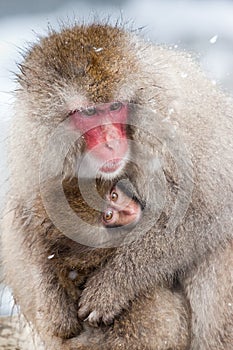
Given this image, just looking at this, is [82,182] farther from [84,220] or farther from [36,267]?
[36,267]

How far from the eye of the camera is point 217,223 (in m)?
3.89

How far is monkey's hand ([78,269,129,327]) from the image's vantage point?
381 cm

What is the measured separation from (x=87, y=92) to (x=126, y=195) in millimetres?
523

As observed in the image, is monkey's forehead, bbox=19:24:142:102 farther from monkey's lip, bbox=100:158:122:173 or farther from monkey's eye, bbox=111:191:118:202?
monkey's eye, bbox=111:191:118:202

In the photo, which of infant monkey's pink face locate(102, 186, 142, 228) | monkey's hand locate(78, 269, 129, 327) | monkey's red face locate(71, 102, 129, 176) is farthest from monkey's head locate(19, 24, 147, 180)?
monkey's hand locate(78, 269, 129, 327)

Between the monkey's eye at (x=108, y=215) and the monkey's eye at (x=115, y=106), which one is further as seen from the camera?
the monkey's eye at (x=115, y=106)

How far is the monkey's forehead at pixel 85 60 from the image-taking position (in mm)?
3887

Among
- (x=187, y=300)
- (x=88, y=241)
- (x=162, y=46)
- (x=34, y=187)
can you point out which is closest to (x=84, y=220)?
(x=88, y=241)

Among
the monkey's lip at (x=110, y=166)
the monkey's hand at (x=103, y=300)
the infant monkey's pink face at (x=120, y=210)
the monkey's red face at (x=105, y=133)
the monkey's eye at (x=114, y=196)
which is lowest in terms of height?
the monkey's hand at (x=103, y=300)

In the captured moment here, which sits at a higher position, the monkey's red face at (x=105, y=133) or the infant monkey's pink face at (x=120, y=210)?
the monkey's red face at (x=105, y=133)

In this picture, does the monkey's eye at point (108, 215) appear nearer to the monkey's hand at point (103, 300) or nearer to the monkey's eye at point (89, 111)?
the monkey's hand at point (103, 300)

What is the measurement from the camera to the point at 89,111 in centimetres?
392

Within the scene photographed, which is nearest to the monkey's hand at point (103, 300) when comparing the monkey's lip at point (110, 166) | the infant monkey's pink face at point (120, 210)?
the infant monkey's pink face at point (120, 210)

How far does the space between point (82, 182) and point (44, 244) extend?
0.37 metres
